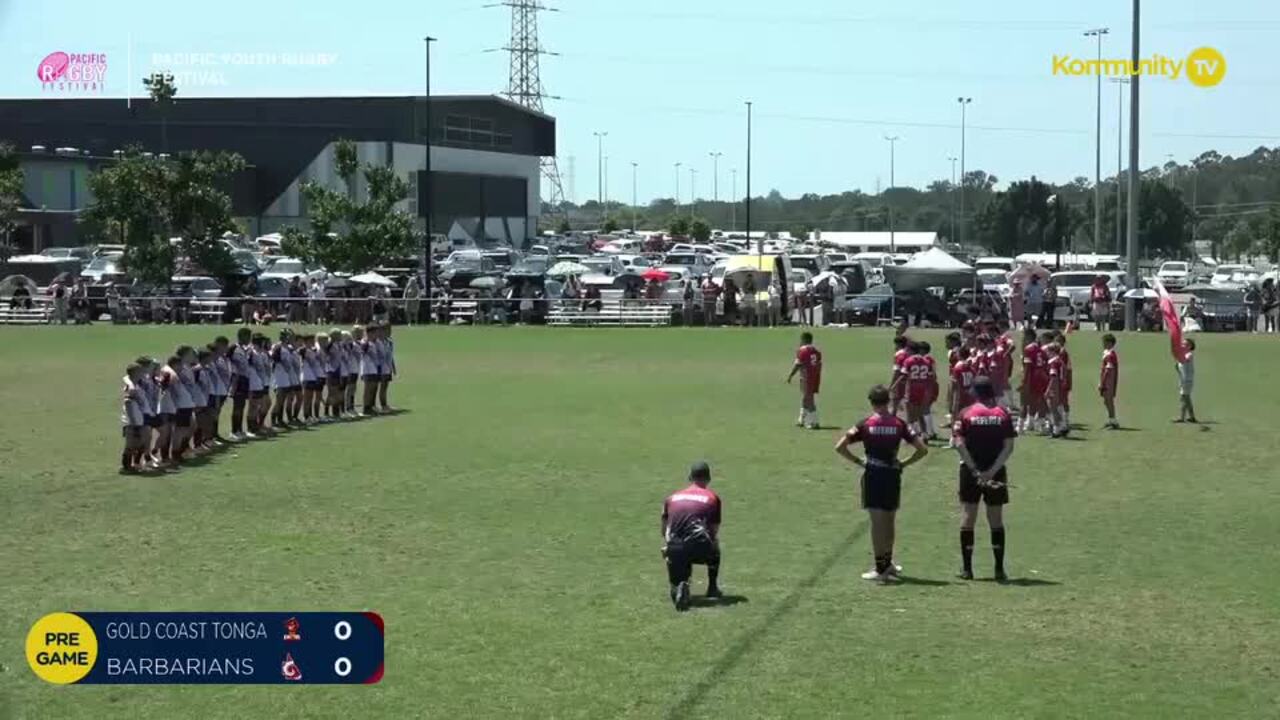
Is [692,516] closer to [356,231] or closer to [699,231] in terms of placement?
[356,231]

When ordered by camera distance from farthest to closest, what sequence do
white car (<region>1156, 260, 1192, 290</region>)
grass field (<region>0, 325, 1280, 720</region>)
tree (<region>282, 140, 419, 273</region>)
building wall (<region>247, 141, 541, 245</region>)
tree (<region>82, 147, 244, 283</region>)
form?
building wall (<region>247, 141, 541, 245</region>)
white car (<region>1156, 260, 1192, 290</region>)
tree (<region>282, 140, 419, 273</region>)
tree (<region>82, 147, 244, 283</region>)
grass field (<region>0, 325, 1280, 720</region>)

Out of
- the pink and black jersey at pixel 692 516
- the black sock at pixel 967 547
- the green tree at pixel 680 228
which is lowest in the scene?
the black sock at pixel 967 547

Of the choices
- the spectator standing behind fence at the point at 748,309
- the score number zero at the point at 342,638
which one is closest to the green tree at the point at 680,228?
the spectator standing behind fence at the point at 748,309

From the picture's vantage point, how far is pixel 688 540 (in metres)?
13.9

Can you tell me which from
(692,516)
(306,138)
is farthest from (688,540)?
(306,138)

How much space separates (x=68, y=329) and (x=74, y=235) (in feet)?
129

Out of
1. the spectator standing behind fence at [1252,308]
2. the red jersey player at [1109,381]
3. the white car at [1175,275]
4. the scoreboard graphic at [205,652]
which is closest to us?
the scoreboard graphic at [205,652]

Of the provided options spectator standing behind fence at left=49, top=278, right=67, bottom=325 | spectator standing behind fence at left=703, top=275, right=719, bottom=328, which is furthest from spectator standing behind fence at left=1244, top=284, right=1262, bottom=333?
spectator standing behind fence at left=49, top=278, right=67, bottom=325

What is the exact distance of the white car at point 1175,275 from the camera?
7549 centimetres

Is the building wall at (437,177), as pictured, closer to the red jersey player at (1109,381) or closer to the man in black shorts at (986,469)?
the red jersey player at (1109,381)

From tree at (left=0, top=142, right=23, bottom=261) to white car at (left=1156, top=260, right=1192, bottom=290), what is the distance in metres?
52.0

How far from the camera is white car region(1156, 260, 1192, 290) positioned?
7549 centimetres

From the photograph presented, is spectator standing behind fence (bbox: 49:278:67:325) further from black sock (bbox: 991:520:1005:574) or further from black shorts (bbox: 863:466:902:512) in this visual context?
black sock (bbox: 991:520:1005:574)

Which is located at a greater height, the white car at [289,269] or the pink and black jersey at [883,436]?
the white car at [289,269]
